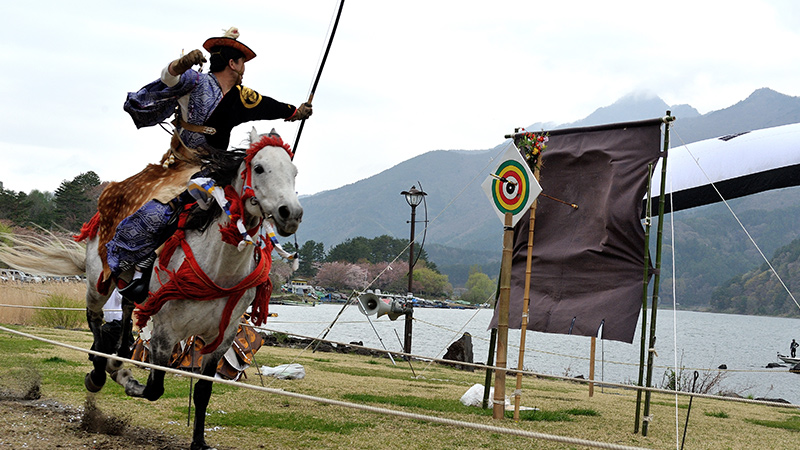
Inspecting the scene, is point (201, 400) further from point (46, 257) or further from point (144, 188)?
Answer: point (46, 257)

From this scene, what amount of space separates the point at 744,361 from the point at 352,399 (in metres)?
31.0

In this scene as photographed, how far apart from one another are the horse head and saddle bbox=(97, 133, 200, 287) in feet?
3.34

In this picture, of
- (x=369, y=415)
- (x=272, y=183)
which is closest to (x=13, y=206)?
(x=369, y=415)

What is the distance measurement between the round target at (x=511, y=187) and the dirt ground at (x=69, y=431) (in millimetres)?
4463

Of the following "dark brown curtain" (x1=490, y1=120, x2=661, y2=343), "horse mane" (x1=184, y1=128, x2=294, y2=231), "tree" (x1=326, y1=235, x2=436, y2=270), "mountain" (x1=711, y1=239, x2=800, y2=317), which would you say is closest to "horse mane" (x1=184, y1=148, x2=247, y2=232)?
"horse mane" (x1=184, y1=128, x2=294, y2=231)

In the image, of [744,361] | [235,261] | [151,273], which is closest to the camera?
[235,261]

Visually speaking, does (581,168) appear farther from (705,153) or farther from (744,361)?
(744,361)

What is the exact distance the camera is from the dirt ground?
514 cm

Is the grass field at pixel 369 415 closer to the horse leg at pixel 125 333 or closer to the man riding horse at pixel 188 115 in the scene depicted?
the horse leg at pixel 125 333

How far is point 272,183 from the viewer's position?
4285mm

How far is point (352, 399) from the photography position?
28.5 ft

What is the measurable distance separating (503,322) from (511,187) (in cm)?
162

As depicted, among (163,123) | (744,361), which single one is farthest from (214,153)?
(744,361)

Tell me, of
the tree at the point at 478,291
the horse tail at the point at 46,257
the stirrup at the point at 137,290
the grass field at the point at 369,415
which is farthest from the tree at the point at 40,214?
the tree at the point at 478,291
